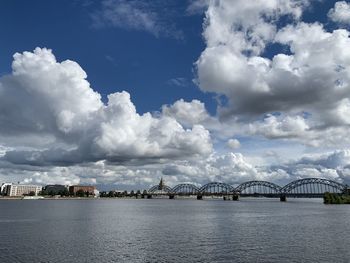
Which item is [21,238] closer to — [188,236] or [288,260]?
[188,236]

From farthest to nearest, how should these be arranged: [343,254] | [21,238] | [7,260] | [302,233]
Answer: [302,233], [21,238], [343,254], [7,260]

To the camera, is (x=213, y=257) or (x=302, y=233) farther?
(x=302, y=233)

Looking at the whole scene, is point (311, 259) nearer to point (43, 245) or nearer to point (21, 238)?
point (43, 245)

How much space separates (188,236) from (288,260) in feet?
91.4

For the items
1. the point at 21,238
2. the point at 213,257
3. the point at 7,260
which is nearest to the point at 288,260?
the point at 213,257

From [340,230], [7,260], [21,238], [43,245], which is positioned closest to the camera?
[7,260]

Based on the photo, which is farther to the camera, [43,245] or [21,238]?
[21,238]

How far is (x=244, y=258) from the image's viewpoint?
178 ft

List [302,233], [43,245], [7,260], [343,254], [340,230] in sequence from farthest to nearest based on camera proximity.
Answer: [340,230] < [302,233] < [43,245] < [343,254] < [7,260]

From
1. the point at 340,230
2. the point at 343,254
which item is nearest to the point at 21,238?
the point at 343,254

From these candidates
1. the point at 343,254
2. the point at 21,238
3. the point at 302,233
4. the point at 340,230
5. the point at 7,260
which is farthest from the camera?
the point at 340,230

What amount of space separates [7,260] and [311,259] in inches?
1678

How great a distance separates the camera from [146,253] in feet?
Result: 190

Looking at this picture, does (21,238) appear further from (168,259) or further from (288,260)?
(288,260)
